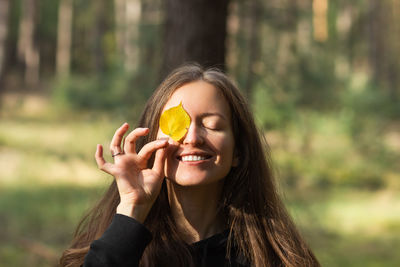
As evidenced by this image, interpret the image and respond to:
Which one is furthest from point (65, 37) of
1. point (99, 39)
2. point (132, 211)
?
point (132, 211)

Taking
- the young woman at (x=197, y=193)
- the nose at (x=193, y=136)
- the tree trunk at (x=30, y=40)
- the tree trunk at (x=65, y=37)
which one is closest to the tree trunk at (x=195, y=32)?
the young woman at (x=197, y=193)

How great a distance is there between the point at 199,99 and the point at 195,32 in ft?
5.67

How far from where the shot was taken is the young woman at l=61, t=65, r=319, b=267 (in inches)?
72.4

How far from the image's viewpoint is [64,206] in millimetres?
7512

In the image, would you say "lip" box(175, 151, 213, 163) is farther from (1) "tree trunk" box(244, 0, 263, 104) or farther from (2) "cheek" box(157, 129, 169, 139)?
(1) "tree trunk" box(244, 0, 263, 104)

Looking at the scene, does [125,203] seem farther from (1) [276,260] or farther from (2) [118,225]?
(1) [276,260]

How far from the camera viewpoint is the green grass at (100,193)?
6.34 meters

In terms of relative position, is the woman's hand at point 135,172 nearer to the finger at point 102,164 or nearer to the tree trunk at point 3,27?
the finger at point 102,164

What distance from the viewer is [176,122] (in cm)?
188

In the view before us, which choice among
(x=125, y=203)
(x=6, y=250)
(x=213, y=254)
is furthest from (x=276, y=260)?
(x=6, y=250)

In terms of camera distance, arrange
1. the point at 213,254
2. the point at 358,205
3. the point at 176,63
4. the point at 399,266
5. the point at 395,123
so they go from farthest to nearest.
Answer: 1. the point at 395,123
2. the point at 358,205
3. the point at 399,266
4. the point at 176,63
5. the point at 213,254

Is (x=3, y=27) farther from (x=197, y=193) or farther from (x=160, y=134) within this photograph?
(x=197, y=193)

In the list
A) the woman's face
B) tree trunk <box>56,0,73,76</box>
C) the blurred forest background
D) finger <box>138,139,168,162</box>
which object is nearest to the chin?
the woman's face

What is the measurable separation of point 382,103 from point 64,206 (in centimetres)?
846
